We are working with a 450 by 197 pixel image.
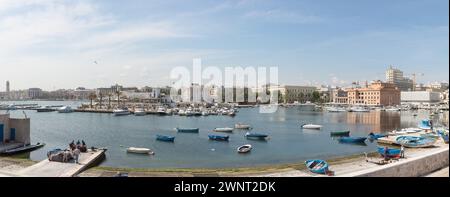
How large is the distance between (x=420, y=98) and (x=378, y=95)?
7.82m

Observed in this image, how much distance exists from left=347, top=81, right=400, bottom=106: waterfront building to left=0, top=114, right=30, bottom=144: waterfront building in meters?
44.7

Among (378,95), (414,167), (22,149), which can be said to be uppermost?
(378,95)

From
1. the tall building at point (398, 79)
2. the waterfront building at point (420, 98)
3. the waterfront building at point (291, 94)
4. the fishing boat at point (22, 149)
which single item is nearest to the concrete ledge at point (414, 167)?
the fishing boat at point (22, 149)

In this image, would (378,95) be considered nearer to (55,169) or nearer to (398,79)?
(398,79)

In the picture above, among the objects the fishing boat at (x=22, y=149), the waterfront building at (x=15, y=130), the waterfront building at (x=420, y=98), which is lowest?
the fishing boat at (x=22, y=149)

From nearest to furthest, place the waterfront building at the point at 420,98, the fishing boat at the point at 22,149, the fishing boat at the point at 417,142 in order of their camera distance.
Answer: the fishing boat at the point at 22,149, the fishing boat at the point at 417,142, the waterfront building at the point at 420,98

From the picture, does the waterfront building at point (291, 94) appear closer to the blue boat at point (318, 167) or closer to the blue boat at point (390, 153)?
the blue boat at point (390, 153)

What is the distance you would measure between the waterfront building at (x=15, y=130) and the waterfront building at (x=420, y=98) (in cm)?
5064

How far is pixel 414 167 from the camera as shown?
10.6 ft

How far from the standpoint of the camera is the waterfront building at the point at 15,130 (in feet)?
35.2

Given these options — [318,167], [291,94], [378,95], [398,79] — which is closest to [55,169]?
[318,167]
